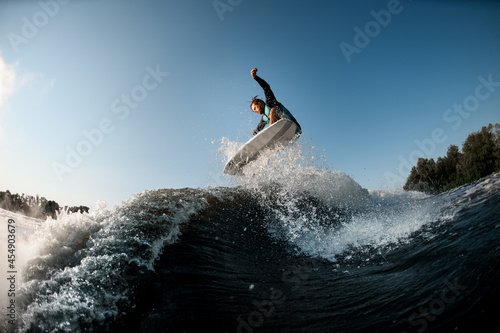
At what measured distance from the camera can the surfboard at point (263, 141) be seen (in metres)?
8.43

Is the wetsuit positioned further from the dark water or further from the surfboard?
the dark water

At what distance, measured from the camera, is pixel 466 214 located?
409cm

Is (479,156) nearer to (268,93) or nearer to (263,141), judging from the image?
(268,93)

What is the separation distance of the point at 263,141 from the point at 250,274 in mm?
6007

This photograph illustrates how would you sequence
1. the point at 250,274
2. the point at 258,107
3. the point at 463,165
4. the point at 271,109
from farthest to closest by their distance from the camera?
the point at 463,165, the point at 258,107, the point at 271,109, the point at 250,274

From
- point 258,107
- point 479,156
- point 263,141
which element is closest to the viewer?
point 263,141

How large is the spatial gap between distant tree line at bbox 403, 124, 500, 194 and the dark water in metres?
33.9

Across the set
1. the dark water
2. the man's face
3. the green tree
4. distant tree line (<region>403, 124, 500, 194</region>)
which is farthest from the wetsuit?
the green tree

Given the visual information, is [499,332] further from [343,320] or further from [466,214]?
[466,214]

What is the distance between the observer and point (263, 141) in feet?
28.3

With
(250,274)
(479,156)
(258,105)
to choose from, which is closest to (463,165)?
(479,156)

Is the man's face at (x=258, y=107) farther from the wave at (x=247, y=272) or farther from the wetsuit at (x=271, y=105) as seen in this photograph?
the wave at (x=247, y=272)

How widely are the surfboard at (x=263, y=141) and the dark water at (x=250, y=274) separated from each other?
14.2ft

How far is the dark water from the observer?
194 cm
